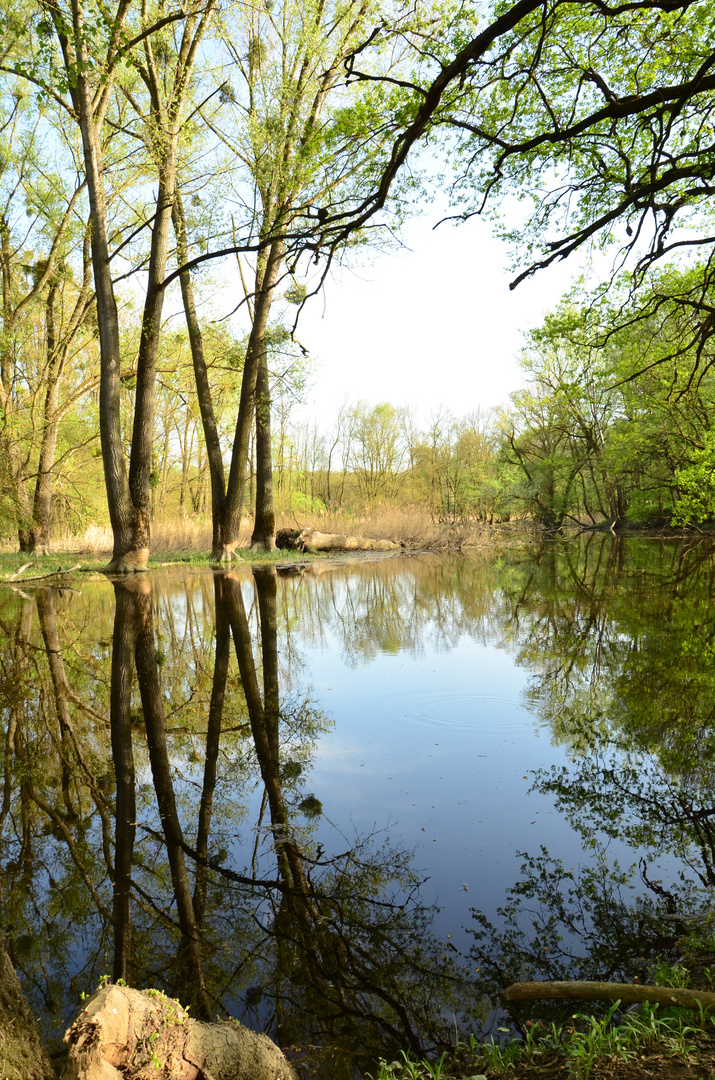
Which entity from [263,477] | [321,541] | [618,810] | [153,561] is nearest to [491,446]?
[321,541]

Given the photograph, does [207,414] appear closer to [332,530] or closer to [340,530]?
[332,530]

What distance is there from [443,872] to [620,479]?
117 ft

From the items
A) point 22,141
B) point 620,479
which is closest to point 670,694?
point 22,141

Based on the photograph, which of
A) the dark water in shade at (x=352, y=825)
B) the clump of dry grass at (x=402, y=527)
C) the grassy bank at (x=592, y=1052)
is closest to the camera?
the grassy bank at (x=592, y=1052)

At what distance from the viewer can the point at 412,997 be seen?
81.9 inches

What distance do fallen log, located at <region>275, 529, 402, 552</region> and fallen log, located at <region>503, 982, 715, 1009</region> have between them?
22301 millimetres

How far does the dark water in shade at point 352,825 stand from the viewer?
217 cm

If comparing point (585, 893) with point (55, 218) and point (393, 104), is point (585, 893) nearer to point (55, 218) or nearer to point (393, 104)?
point (393, 104)

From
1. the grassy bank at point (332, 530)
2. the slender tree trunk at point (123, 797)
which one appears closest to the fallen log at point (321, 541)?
the grassy bank at point (332, 530)

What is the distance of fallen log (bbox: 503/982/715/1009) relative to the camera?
188 centimetres

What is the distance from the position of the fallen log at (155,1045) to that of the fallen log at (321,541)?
22.5 metres

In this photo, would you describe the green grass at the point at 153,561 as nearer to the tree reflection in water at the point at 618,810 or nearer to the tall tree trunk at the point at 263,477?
the tall tree trunk at the point at 263,477

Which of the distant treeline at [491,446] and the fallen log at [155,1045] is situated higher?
the distant treeline at [491,446]

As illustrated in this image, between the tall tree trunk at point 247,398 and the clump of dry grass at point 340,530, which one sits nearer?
the tall tree trunk at point 247,398
